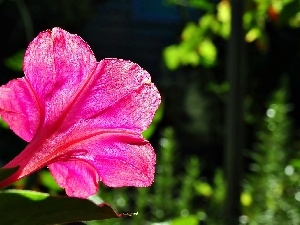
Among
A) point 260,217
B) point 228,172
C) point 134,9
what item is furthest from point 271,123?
point 134,9

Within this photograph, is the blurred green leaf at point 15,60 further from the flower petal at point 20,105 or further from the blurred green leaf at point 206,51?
the flower petal at point 20,105

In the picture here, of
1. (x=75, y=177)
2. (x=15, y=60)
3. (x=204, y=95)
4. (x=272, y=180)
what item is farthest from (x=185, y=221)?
(x=204, y=95)

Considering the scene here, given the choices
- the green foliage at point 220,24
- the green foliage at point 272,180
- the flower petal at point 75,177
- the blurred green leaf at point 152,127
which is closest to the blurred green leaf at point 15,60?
the blurred green leaf at point 152,127

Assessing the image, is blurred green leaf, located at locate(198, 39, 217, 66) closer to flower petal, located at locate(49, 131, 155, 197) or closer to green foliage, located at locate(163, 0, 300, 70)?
green foliage, located at locate(163, 0, 300, 70)

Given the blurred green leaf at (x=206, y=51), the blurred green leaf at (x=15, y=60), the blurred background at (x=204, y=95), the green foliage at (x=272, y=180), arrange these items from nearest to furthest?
the blurred background at (x=204, y=95) < the blurred green leaf at (x=15, y=60) < the green foliage at (x=272, y=180) < the blurred green leaf at (x=206, y=51)

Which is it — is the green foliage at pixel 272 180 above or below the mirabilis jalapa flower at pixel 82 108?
below

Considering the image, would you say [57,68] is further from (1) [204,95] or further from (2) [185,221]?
(1) [204,95]

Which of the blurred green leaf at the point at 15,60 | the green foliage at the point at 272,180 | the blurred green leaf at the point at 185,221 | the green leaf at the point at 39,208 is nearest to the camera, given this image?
the green leaf at the point at 39,208

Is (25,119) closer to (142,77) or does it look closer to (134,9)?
→ (142,77)
